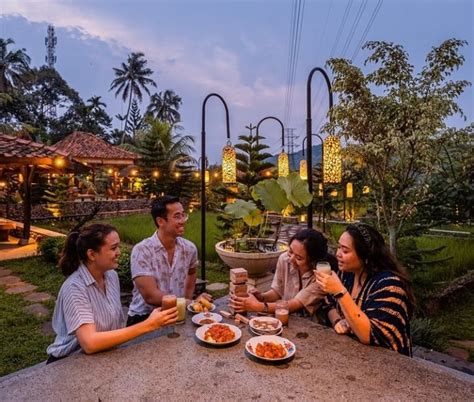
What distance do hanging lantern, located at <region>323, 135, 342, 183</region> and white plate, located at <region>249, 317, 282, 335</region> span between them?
88.6 inches

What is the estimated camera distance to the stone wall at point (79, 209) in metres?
12.8

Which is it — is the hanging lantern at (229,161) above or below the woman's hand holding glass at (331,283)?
above

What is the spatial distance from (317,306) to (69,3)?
9.42 metres

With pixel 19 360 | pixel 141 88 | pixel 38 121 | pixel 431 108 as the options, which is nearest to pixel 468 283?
pixel 431 108

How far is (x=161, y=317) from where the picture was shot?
1.78 metres

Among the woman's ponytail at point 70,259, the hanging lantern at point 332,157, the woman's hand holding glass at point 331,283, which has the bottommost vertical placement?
the woman's hand holding glass at point 331,283

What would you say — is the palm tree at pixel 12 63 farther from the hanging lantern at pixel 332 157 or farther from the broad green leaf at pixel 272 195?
the hanging lantern at pixel 332 157

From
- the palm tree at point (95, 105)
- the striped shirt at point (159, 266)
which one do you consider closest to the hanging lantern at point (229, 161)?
the striped shirt at point (159, 266)

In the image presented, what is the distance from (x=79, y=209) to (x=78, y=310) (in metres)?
13.9

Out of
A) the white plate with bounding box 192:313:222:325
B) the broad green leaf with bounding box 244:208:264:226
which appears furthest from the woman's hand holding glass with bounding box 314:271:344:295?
the broad green leaf with bounding box 244:208:264:226

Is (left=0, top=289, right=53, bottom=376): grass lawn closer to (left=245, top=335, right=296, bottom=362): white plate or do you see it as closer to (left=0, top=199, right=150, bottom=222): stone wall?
(left=245, top=335, right=296, bottom=362): white plate

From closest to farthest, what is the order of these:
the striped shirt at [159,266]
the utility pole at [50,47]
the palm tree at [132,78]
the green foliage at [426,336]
A: the striped shirt at [159,266], the green foliage at [426,336], the palm tree at [132,78], the utility pole at [50,47]

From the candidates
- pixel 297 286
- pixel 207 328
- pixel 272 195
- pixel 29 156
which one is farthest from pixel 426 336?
pixel 29 156

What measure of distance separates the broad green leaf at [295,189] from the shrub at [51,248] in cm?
479
